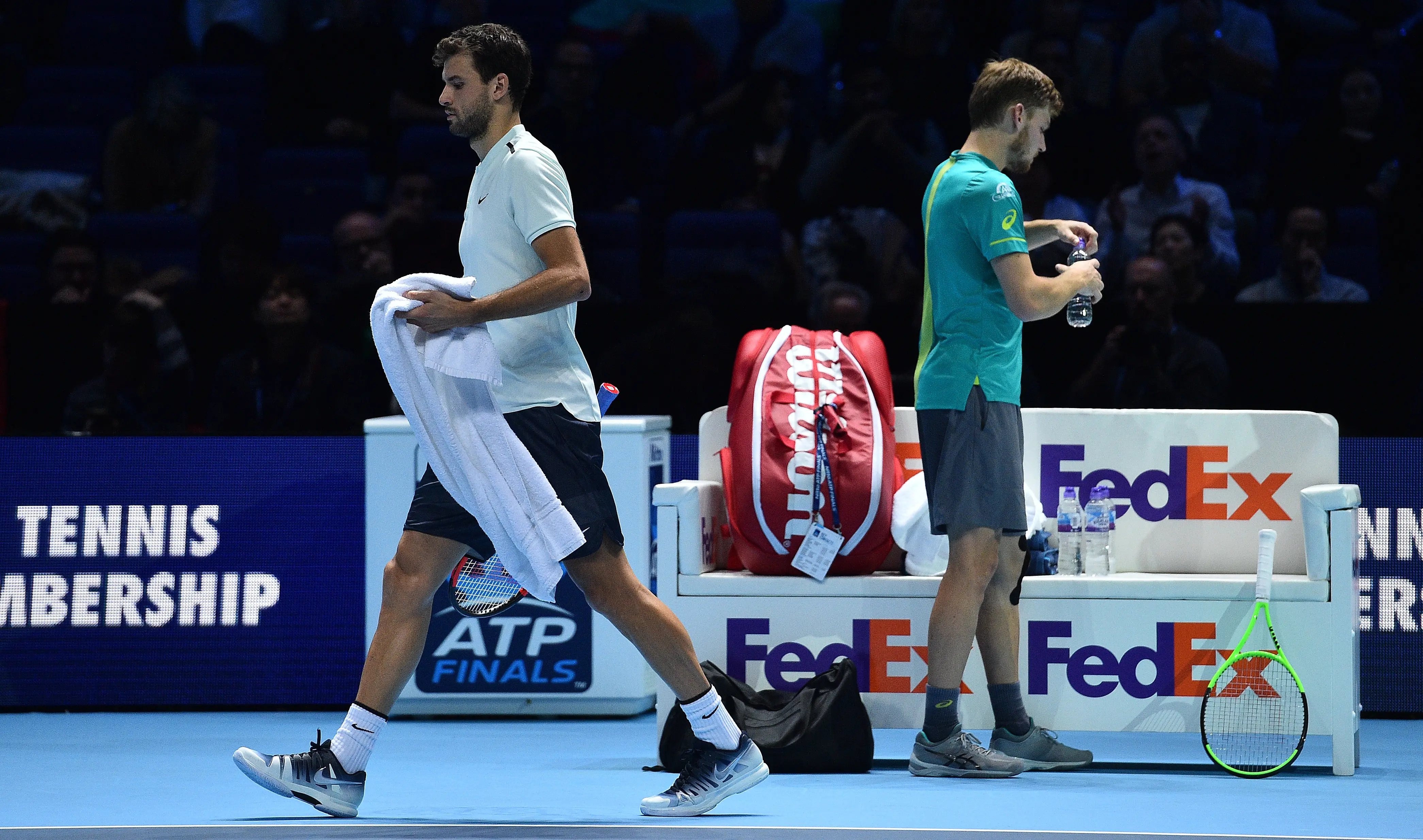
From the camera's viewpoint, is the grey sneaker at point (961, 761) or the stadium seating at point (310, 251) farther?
the stadium seating at point (310, 251)

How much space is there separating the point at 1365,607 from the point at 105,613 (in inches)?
155

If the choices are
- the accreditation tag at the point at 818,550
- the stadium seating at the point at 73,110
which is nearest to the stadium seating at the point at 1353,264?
the accreditation tag at the point at 818,550

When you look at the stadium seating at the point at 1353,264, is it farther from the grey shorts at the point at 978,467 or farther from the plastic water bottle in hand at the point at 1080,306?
the grey shorts at the point at 978,467

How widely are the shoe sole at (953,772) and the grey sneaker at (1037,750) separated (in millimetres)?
114

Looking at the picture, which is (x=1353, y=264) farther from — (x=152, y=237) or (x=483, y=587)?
(x=152, y=237)

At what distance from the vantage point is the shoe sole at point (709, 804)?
357cm

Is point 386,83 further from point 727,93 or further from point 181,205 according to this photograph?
point 727,93

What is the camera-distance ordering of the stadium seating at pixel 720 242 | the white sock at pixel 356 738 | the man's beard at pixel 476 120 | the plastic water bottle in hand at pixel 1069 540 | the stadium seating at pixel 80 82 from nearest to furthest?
1. the white sock at pixel 356 738
2. the man's beard at pixel 476 120
3. the plastic water bottle in hand at pixel 1069 540
4. the stadium seating at pixel 720 242
5. the stadium seating at pixel 80 82

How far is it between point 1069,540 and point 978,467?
63 centimetres

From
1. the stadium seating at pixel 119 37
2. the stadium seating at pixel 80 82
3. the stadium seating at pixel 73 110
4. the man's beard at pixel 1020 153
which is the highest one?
the stadium seating at pixel 119 37

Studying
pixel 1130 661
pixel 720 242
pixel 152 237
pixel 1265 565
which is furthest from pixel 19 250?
pixel 1265 565

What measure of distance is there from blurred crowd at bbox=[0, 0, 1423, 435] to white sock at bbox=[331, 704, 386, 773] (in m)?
2.27

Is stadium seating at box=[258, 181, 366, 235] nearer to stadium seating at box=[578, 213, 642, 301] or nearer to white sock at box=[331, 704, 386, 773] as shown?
stadium seating at box=[578, 213, 642, 301]

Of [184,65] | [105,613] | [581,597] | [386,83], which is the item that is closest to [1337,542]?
[581,597]
